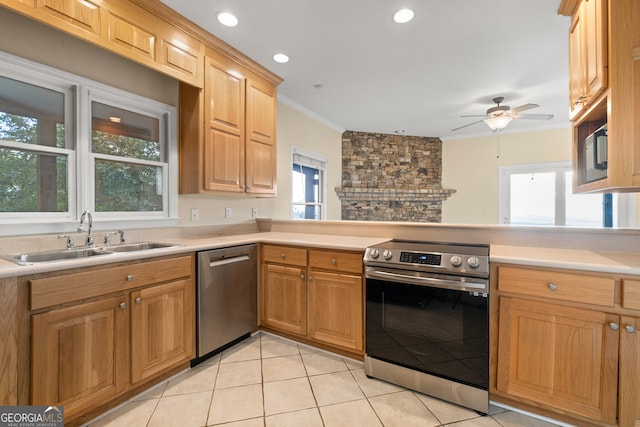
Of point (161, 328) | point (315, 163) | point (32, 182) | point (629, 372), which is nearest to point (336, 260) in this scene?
point (161, 328)

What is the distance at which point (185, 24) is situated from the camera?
2.27m

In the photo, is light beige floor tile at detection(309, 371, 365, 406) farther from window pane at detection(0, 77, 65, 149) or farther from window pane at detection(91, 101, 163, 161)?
window pane at detection(0, 77, 65, 149)

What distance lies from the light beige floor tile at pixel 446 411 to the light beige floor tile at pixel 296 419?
2.29ft

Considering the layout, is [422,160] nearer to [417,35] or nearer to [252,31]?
[417,35]

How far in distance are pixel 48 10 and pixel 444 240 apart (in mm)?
3015

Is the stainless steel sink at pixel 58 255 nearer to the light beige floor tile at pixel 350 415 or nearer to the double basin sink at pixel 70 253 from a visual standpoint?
the double basin sink at pixel 70 253

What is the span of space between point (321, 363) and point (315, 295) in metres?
0.52

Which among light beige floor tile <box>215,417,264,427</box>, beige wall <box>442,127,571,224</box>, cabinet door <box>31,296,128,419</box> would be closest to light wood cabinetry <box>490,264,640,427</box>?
light beige floor tile <box>215,417,264,427</box>

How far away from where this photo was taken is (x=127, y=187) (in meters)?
2.43

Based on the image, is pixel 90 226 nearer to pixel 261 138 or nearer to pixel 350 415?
pixel 261 138

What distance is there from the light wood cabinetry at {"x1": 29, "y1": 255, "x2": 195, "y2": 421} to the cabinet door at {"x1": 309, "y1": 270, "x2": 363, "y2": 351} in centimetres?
94

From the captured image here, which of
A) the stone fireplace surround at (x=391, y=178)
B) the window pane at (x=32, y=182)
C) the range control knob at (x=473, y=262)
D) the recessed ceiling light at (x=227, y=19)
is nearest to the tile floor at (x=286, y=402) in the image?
the range control knob at (x=473, y=262)

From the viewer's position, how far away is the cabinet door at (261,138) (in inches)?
117

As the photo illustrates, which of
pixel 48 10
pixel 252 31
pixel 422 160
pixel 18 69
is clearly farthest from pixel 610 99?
pixel 422 160
